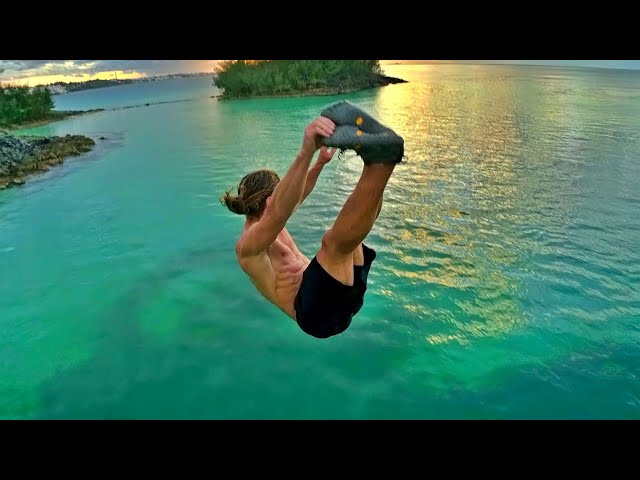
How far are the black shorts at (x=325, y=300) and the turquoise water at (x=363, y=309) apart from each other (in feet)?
9.74

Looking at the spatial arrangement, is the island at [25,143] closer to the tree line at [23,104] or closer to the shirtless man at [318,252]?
the tree line at [23,104]

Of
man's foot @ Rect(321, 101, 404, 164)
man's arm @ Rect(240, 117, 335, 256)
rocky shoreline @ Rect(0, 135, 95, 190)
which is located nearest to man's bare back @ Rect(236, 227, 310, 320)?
man's arm @ Rect(240, 117, 335, 256)

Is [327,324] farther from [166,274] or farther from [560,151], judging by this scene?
[560,151]

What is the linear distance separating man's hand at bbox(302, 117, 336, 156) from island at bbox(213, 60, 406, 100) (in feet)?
187

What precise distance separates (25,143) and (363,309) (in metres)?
23.1

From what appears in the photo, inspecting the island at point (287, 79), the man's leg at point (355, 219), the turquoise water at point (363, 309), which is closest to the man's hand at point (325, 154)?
the man's leg at point (355, 219)

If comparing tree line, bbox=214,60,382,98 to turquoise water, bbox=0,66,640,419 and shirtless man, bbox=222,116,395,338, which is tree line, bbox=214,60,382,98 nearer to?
turquoise water, bbox=0,66,640,419

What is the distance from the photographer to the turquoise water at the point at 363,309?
543 centimetres

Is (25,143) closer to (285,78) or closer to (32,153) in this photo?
(32,153)

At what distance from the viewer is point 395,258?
8789mm

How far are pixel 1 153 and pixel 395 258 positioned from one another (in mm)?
19666

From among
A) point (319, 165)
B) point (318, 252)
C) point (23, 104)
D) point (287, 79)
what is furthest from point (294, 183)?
point (287, 79)

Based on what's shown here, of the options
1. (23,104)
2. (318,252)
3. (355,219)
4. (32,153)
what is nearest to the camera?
(355,219)

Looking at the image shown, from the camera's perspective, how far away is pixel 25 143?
77.2ft
